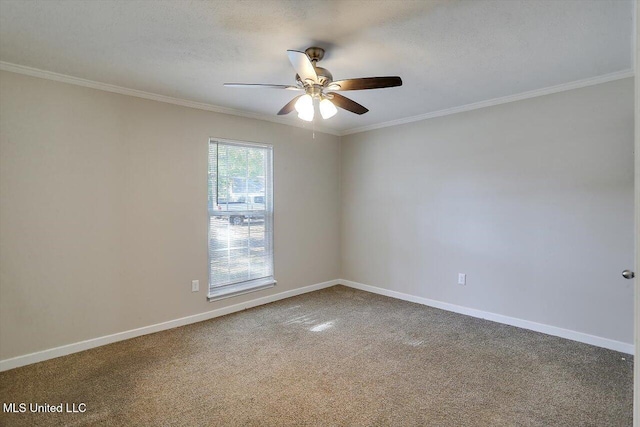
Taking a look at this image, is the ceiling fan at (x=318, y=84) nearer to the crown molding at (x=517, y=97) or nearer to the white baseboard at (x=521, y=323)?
the crown molding at (x=517, y=97)

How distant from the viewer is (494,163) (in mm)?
3504

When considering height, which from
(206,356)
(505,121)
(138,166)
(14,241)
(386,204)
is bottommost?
(206,356)

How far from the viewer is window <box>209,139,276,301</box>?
3740 millimetres

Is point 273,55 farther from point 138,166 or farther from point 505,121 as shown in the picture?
point 505,121

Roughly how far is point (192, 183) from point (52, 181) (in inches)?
46.2

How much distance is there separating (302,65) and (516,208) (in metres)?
2.67

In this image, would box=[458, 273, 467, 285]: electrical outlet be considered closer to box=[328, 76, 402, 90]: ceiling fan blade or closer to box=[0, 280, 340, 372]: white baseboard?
box=[0, 280, 340, 372]: white baseboard

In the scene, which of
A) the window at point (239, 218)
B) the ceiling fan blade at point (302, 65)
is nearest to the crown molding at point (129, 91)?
the window at point (239, 218)

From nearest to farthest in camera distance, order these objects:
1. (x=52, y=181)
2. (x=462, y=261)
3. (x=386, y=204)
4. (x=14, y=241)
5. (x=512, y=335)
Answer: (x=14, y=241), (x=52, y=181), (x=512, y=335), (x=462, y=261), (x=386, y=204)

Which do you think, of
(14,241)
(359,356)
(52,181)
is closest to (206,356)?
(359,356)

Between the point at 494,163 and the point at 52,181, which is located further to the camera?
the point at 494,163

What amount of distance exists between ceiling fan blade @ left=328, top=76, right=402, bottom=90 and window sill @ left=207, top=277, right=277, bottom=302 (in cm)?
264

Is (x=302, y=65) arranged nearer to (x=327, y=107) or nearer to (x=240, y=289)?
(x=327, y=107)

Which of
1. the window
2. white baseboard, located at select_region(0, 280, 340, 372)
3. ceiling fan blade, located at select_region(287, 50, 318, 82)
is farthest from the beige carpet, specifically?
ceiling fan blade, located at select_region(287, 50, 318, 82)
